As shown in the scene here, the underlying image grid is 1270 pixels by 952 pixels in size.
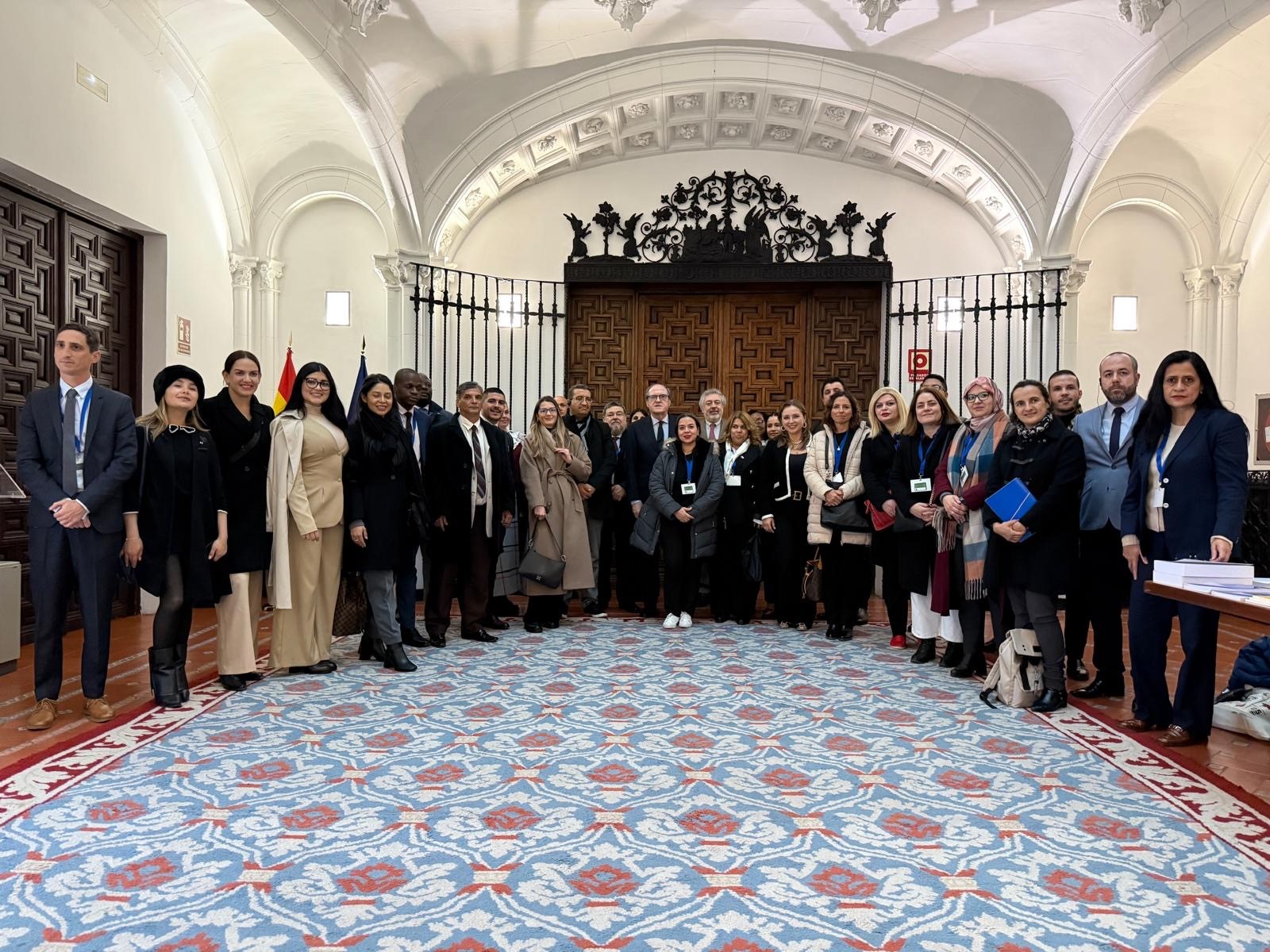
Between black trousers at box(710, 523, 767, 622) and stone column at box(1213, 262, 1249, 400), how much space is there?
5.34 meters

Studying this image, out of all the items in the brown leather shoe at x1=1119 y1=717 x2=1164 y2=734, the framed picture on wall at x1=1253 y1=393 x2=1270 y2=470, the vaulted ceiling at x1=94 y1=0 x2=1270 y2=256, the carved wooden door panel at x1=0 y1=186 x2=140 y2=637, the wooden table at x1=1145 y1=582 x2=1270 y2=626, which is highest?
the vaulted ceiling at x1=94 y1=0 x2=1270 y2=256

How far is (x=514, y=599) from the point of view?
23.2 ft

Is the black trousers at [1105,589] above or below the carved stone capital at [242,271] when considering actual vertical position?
below

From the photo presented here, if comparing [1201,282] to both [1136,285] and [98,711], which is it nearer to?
[1136,285]

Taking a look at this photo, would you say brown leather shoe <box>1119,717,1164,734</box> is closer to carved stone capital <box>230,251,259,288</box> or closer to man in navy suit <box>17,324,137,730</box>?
man in navy suit <box>17,324,137,730</box>

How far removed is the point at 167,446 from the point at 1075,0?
645cm

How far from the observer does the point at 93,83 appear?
528 cm

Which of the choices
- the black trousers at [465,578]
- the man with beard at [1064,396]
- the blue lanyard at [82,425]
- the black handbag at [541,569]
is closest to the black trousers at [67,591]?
the blue lanyard at [82,425]

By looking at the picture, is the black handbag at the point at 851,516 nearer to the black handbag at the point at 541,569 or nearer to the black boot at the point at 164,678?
the black handbag at the point at 541,569

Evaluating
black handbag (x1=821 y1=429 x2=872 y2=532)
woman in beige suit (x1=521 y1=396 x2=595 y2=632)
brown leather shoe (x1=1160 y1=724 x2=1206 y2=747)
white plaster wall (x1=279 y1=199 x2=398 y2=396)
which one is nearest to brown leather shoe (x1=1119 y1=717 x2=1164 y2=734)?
brown leather shoe (x1=1160 y1=724 x2=1206 y2=747)

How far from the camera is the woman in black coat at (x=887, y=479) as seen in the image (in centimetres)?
495

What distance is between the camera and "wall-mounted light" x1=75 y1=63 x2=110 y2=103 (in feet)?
16.9

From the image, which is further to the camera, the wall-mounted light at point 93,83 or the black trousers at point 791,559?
the black trousers at point 791,559

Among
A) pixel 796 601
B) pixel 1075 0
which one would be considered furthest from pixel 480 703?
pixel 1075 0
